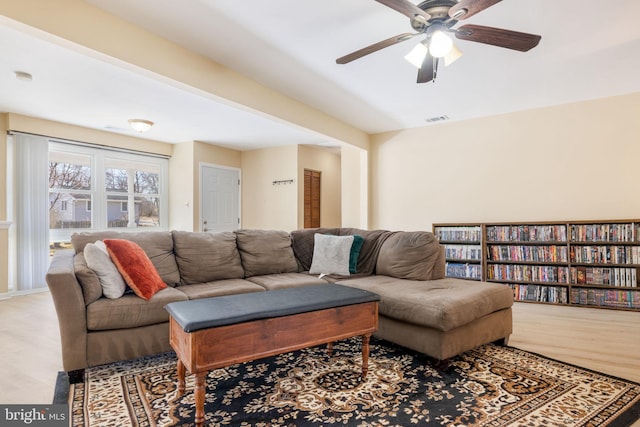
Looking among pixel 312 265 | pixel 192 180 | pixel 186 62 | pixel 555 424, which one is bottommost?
pixel 555 424

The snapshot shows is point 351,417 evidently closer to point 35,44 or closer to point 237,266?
point 237,266

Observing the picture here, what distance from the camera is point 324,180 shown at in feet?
23.8

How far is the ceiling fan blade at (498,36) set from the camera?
2.05 m

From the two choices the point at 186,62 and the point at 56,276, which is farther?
the point at 186,62

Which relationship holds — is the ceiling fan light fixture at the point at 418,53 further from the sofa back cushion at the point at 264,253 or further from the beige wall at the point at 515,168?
the beige wall at the point at 515,168

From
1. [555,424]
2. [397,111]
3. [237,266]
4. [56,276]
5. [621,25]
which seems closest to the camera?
[555,424]

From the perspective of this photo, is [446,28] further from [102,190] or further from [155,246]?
[102,190]

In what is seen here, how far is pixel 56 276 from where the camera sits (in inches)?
79.9

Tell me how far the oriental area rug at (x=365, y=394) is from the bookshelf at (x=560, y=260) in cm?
214

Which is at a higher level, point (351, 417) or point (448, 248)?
point (448, 248)

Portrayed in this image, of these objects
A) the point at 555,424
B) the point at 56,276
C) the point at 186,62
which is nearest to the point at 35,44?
the point at 186,62

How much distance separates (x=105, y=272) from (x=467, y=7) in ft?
9.02

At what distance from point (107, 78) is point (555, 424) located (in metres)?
4.47

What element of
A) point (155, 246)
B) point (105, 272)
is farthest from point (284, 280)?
point (105, 272)
